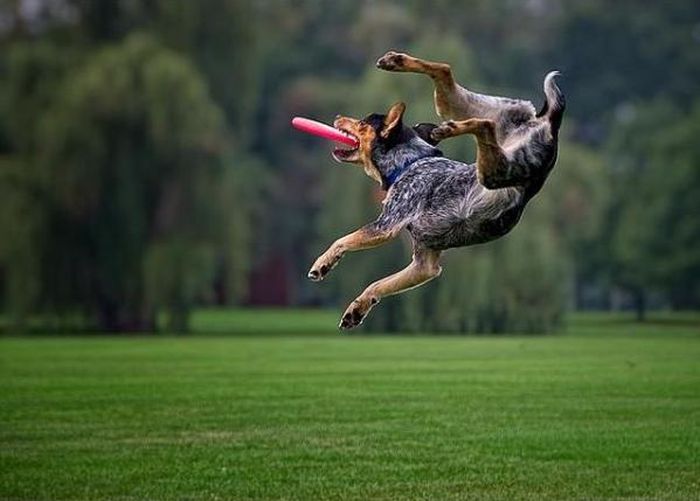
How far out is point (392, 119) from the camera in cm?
919

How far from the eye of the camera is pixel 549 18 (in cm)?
8838

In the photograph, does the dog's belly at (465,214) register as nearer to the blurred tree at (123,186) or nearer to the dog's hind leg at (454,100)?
the dog's hind leg at (454,100)

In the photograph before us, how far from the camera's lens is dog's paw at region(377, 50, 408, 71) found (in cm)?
835

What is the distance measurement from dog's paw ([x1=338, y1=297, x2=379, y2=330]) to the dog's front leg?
25 cm

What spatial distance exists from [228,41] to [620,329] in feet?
51.4

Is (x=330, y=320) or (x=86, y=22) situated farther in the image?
(x=330, y=320)

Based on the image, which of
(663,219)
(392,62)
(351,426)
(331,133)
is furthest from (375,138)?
(663,219)

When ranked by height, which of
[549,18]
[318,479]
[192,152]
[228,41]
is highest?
[549,18]

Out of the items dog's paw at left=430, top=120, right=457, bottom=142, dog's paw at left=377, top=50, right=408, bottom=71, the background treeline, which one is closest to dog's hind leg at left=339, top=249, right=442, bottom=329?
dog's paw at left=430, top=120, right=457, bottom=142

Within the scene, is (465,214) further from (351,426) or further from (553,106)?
(351,426)

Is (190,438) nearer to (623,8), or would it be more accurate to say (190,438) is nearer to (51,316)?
(51,316)

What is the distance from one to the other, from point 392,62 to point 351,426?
33.9 feet

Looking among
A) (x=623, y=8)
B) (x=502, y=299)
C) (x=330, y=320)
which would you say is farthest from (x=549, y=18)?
(x=502, y=299)

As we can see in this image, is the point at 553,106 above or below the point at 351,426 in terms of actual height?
above
